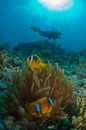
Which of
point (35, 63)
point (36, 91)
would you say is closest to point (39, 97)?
point (36, 91)

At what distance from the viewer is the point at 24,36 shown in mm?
123938

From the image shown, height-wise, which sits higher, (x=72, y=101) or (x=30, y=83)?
(x=30, y=83)

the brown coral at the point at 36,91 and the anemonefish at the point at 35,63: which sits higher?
the anemonefish at the point at 35,63

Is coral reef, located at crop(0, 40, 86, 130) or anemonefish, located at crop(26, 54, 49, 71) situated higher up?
anemonefish, located at crop(26, 54, 49, 71)

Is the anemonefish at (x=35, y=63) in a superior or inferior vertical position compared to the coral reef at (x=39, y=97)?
superior

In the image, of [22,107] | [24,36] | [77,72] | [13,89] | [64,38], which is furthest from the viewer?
[24,36]

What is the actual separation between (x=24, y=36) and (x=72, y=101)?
12229cm

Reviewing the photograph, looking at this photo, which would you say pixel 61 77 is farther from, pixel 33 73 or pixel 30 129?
pixel 30 129

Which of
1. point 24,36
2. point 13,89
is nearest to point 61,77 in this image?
point 13,89

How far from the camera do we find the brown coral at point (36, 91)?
2.99 meters

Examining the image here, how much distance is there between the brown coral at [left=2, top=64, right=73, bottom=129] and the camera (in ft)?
9.81

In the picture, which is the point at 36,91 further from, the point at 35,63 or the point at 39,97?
the point at 35,63

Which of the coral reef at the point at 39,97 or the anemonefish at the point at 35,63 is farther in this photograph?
the anemonefish at the point at 35,63

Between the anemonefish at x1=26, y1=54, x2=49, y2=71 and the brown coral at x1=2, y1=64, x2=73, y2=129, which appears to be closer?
the brown coral at x1=2, y1=64, x2=73, y2=129
